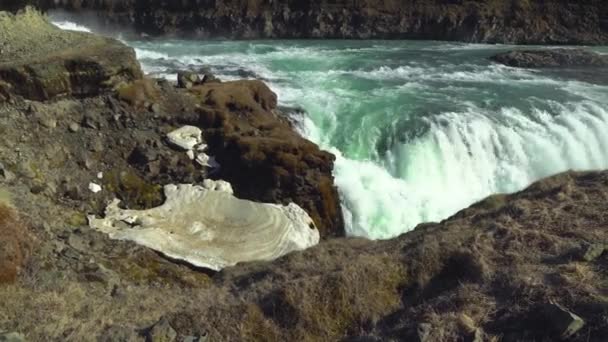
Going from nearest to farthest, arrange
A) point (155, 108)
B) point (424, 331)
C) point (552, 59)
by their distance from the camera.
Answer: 1. point (424, 331)
2. point (155, 108)
3. point (552, 59)

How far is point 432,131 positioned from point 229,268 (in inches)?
330

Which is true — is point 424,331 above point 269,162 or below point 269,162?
above

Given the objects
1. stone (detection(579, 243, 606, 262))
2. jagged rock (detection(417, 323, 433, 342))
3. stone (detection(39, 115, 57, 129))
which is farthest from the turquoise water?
jagged rock (detection(417, 323, 433, 342))

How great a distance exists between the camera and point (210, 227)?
9547 millimetres

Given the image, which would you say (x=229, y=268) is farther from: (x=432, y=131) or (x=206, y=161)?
(x=432, y=131)

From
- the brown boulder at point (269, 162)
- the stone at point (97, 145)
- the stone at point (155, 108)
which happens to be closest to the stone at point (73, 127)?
the stone at point (97, 145)

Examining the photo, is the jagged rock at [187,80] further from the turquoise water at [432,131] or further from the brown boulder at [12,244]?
the brown boulder at [12,244]

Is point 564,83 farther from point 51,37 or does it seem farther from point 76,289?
point 76,289

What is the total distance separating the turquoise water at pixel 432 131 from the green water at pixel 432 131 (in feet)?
0.09

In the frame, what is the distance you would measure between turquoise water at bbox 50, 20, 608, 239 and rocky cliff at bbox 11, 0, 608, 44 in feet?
49.1

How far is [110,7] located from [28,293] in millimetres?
38869

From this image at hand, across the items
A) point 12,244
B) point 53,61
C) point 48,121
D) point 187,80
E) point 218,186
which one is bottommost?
point 218,186

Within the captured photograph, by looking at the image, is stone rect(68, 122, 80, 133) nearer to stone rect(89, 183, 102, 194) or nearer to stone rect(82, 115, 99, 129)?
stone rect(82, 115, 99, 129)

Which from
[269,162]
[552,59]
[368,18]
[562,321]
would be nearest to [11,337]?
[562,321]
